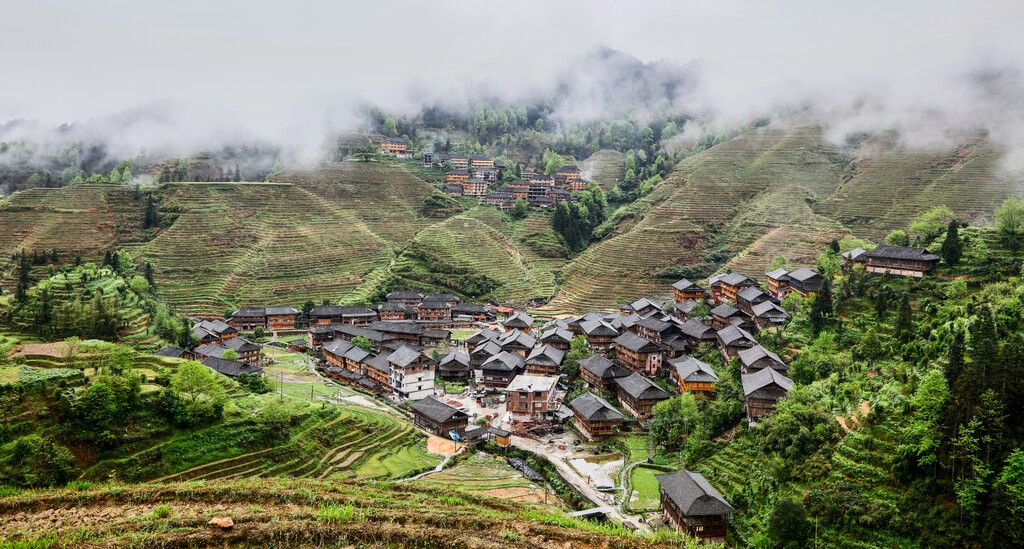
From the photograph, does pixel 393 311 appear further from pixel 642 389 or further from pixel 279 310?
pixel 642 389

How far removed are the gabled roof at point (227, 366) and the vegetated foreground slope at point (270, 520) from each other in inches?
873

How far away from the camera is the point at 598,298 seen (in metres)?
69.1

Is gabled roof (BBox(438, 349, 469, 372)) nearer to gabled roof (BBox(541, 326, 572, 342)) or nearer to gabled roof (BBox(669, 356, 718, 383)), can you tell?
gabled roof (BBox(541, 326, 572, 342))

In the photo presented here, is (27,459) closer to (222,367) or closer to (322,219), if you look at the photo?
(222,367)

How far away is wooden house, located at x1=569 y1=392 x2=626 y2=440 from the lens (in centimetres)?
3812

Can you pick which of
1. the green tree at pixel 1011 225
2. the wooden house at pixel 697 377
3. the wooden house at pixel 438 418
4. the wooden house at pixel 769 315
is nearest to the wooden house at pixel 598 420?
the wooden house at pixel 697 377

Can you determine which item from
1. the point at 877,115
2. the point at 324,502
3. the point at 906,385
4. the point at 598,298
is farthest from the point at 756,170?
the point at 324,502

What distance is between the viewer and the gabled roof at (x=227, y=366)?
44750 mm

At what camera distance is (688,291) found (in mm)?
60438

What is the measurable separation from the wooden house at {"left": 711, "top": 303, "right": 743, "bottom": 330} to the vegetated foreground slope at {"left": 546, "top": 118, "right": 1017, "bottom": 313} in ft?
50.6

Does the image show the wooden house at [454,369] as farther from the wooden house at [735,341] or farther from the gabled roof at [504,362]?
the wooden house at [735,341]

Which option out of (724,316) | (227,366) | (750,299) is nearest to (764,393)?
(724,316)

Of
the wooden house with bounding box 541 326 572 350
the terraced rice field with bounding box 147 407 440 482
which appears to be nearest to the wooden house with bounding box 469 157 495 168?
the wooden house with bounding box 541 326 572 350

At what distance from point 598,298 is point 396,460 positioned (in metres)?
39.9
